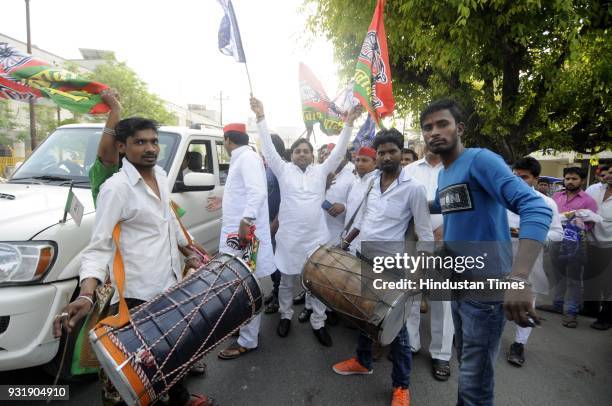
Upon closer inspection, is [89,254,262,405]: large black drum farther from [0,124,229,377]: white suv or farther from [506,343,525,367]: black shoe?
[506,343,525,367]: black shoe

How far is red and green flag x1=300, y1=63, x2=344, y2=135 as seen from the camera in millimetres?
5648

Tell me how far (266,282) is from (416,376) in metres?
2.82

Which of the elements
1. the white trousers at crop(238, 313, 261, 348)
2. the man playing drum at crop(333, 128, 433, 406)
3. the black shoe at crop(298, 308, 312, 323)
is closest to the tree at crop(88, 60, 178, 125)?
the black shoe at crop(298, 308, 312, 323)

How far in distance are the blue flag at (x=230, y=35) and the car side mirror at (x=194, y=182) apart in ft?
3.69

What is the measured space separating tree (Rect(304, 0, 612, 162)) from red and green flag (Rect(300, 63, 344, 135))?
167 centimetres

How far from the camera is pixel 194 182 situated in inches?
137

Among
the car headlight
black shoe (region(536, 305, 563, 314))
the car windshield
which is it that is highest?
the car windshield

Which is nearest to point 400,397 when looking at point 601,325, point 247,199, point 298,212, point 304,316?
point 304,316

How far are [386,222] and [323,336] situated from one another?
144cm

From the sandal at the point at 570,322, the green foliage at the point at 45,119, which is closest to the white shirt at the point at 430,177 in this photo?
the sandal at the point at 570,322

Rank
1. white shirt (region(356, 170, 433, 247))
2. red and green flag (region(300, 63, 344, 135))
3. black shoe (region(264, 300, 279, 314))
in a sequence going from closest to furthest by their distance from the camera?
white shirt (region(356, 170, 433, 247)) → black shoe (region(264, 300, 279, 314)) → red and green flag (region(300, 63, 344, 135))

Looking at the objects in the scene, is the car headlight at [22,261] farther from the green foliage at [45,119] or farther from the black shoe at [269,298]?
the green foliage at [45,119]

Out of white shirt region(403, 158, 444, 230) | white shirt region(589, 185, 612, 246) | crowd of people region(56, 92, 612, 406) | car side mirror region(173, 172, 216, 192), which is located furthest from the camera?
white shirt region(589, 185, 612, 246)

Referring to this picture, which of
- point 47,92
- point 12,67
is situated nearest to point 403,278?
point 47,92
